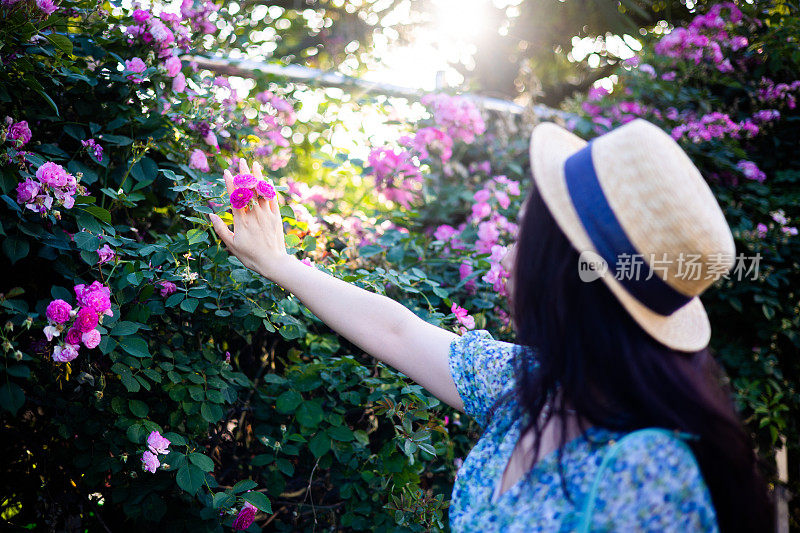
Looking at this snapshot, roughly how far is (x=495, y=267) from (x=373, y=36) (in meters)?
3.90

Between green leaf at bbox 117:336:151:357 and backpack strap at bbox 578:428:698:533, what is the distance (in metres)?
1.03

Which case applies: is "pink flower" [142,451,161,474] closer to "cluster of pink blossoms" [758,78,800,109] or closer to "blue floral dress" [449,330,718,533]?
"blue floral dress" [449,330,718,533]

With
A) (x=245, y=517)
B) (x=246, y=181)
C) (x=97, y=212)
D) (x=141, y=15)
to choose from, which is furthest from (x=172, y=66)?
(x=245, y=517)

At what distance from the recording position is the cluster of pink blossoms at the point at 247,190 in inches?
53.1

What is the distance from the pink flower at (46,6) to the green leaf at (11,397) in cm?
100

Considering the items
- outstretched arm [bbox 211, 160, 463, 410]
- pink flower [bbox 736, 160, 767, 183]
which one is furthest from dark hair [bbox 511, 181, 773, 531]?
pink flower [bbox 736, 160, 767, 183]

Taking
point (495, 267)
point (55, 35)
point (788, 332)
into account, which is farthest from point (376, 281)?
point (788, 332)

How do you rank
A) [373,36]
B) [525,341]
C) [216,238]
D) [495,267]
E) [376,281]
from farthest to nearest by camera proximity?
1. [373,36]
2. [495,267]
3. [376,281]
4. [216,238]
5. [525,341]

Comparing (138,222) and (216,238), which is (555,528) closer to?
(216,238)

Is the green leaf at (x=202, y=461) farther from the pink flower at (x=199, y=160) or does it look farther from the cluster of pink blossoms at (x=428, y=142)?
the cluster of pink blossoms at (x=428, y=142)

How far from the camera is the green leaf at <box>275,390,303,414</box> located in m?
1.66

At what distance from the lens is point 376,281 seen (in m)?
1.80

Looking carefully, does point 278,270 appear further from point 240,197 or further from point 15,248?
point 15,248

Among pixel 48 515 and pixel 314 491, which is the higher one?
pixel 48 515
